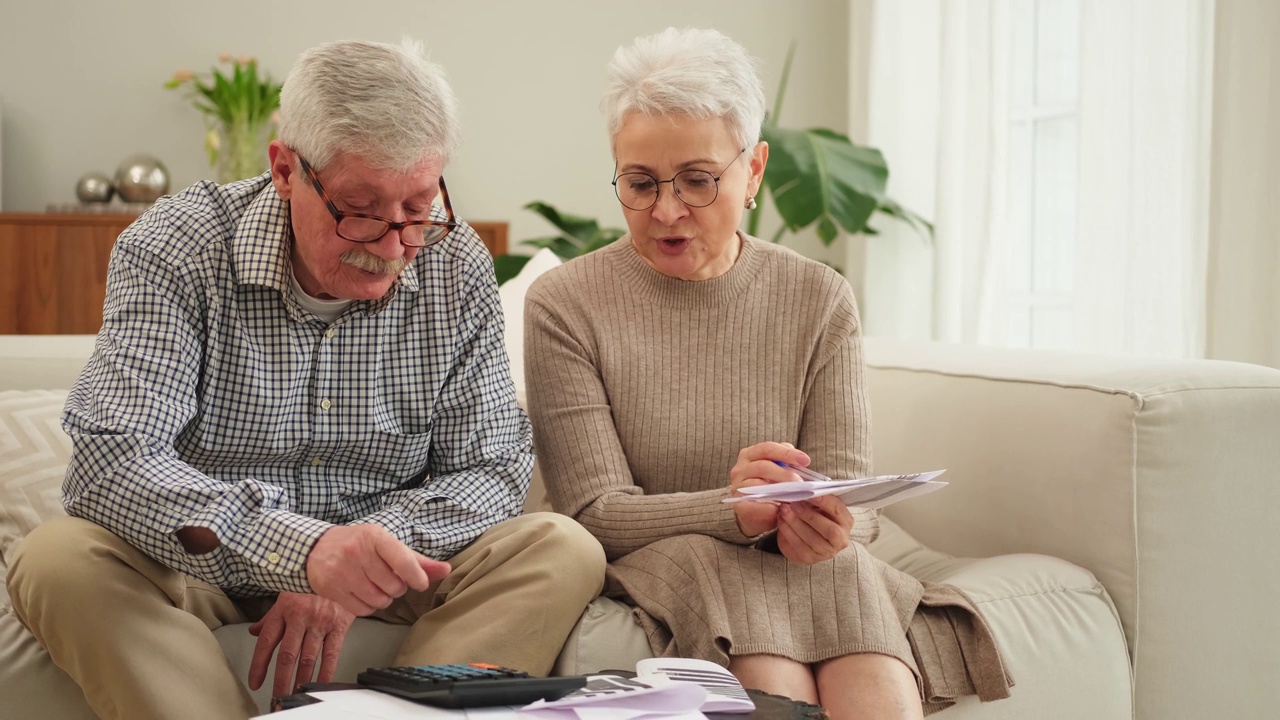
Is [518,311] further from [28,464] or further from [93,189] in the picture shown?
[93,189]

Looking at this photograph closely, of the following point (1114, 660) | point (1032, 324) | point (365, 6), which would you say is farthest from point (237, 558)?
point (365, 6)

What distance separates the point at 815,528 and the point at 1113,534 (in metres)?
0.55

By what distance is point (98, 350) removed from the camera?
4.79ft

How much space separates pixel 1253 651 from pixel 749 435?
31.5 inches

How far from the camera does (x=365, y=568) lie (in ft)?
4.01

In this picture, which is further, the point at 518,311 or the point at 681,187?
the point at 518,311

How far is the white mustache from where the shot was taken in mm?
1444

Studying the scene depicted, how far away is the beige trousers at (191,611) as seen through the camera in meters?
1.28

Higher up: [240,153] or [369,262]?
[240,153]

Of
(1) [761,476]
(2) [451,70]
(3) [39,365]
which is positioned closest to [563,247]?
(2) [451,70]

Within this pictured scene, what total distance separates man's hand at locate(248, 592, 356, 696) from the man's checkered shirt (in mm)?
62

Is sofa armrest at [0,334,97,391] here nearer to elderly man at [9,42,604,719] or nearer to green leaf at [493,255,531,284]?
elderly man at [9,42,604,719]

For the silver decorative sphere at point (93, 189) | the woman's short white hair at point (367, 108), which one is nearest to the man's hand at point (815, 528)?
the woman's short white hair at point (367, 108)

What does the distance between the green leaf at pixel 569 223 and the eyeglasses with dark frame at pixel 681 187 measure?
Answer: 203 cm
